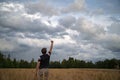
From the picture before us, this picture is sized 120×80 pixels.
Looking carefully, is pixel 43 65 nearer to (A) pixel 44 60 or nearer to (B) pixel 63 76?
(A) pixel 44 60

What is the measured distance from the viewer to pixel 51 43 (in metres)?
7.43

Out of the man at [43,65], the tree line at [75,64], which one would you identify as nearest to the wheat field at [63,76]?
the man at [43,65]

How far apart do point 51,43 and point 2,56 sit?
219 ft

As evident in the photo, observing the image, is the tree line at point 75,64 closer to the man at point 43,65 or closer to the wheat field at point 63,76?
the wheat field at point 63,76

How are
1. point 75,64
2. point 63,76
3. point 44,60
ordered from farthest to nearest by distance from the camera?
1. point 75,64
2. point 63,76
3. point 44,60

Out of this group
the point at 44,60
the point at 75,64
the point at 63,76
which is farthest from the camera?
the point at 75,64

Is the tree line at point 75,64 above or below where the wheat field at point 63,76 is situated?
above

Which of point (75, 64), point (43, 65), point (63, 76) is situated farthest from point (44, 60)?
point (75, 64)

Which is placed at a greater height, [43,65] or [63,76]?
[43,65]

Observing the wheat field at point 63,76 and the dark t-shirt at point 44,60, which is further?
the wheat field at point 63,76

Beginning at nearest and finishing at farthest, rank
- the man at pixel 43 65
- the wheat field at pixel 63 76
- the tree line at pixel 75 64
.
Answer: the man at pixel 43 65
the wheat field at pixel 63 76
the tree line at pixel 75 64

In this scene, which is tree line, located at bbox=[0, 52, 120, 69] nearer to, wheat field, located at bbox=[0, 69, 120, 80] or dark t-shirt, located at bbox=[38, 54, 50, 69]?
wheat field, located at bbox=[0, 69, 120, 80]

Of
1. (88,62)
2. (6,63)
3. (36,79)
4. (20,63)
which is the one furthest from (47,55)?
(88,62)

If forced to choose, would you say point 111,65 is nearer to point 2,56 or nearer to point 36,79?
point 2,56
